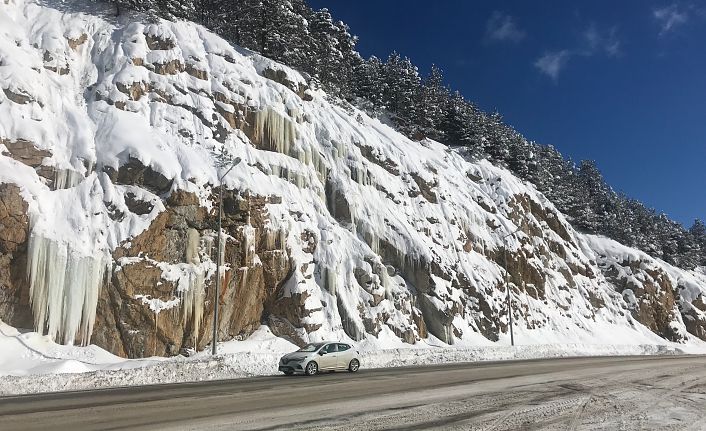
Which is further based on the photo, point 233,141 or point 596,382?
point 233,141

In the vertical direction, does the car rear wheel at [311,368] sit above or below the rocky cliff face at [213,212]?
below

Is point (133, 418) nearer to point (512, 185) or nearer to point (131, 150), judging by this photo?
point (131, 150)

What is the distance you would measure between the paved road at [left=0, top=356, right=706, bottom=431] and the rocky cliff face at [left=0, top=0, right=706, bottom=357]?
1200 centimetres

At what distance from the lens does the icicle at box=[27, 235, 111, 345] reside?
860 inches

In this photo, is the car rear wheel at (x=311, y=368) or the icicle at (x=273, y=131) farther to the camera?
the icicle at (x=273, y=131)

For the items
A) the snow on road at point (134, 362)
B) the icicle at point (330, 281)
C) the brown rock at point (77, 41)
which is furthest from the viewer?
the brown rock at point (77, 41)

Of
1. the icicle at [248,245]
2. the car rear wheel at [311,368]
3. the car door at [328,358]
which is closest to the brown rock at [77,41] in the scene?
the icicle at [248,245]

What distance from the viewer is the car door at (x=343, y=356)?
63.8ft

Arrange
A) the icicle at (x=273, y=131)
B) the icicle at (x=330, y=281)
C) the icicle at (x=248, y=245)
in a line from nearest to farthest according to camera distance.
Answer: the icicle at (x=248, y=245) → the icicle at (x=330, y=281) → the icicle at (x=273, y=131)

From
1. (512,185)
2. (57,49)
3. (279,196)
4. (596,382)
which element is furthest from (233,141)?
(512,185)

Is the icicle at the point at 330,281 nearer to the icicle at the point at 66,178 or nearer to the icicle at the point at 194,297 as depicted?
the icicle at the point at 194,297

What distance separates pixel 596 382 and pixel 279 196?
70.6 ft

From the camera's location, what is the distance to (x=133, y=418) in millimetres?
8688

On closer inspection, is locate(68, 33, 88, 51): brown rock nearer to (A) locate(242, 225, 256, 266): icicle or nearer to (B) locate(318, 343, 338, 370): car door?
(A) locate(242, 225, 256, 266): icicle
